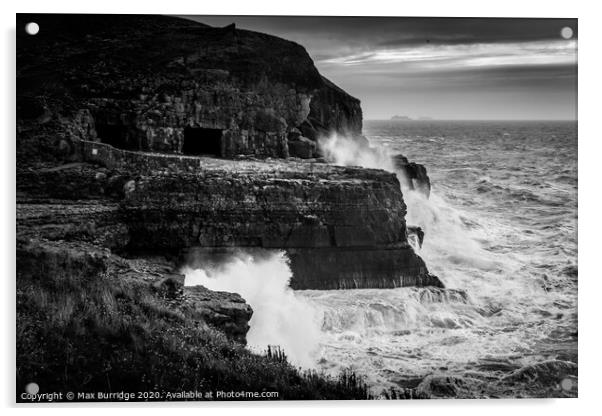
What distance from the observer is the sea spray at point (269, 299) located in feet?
36.2

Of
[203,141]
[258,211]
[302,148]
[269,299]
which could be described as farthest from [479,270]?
[203,141]

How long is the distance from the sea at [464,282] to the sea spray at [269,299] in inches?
0.7

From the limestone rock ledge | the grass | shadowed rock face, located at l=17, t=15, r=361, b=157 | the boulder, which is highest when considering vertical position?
shadowed rock face, located at l=17, t=15, r=361, b=157

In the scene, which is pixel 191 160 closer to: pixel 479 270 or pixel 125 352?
pixel 125 352

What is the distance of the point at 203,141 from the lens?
47.6 ft

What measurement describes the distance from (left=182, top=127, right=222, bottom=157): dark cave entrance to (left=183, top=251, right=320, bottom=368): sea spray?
8.15ft

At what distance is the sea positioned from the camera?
35.9 ft

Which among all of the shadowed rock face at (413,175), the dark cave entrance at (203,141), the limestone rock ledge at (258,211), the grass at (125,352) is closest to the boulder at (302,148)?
the limestone rock ledge at (258,211)

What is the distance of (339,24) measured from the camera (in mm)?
10836

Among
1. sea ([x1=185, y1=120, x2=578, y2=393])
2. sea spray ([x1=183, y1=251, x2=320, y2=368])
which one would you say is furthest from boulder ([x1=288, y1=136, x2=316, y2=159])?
sea spray ([x1=183, y1=251, x2=320, y2=368])

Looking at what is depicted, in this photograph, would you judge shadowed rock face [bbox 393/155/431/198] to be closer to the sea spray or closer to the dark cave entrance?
the sea spray

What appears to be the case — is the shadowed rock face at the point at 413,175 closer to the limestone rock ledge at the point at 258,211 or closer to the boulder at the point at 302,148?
the limestone rock ledge at the point at 258,211

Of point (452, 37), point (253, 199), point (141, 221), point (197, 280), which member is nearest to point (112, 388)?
point (197, 280)

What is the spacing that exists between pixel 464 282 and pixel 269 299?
9.46 feet
